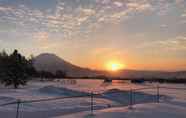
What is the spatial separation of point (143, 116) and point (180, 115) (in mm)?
1982

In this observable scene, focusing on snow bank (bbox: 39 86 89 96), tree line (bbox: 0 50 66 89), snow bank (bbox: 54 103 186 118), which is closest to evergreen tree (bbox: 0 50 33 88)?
tree line (bbox: 0 50 66 89)

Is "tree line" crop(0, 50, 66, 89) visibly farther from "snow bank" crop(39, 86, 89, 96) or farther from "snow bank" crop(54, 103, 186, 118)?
"snow bank" crop(54, 103, 186, 118)

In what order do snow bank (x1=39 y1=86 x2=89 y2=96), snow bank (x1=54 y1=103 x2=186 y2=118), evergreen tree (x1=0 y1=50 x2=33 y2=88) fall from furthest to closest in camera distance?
evergreen tree (x1=0 y1=50 x2=33 y2=88) < snow bank (x1=39 y1=86 x2=89 y2=96) < snow bank (x1=54 y1=103 x2=186 y2=118)

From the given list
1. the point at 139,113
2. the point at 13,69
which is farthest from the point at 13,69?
the point at 139,113

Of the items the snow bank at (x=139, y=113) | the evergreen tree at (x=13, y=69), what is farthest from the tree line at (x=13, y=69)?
the snow bank at (x=139, y=113)

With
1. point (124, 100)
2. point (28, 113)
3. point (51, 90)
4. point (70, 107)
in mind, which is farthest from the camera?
point (51, 90)

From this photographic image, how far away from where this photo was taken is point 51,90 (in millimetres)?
31578

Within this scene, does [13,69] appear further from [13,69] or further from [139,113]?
[139,113]

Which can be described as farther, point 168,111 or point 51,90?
point 51,90

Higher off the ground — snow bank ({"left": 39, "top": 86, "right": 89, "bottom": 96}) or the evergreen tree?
the evergreen tree

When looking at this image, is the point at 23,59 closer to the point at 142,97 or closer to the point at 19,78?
the point at 19,78

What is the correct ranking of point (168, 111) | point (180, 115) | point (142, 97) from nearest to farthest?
point (180, 115), point (168, 111), point (142, 97)

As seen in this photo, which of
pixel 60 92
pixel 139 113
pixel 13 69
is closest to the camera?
pixel 139 113

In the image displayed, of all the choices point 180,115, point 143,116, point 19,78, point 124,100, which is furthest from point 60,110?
point 19,78
